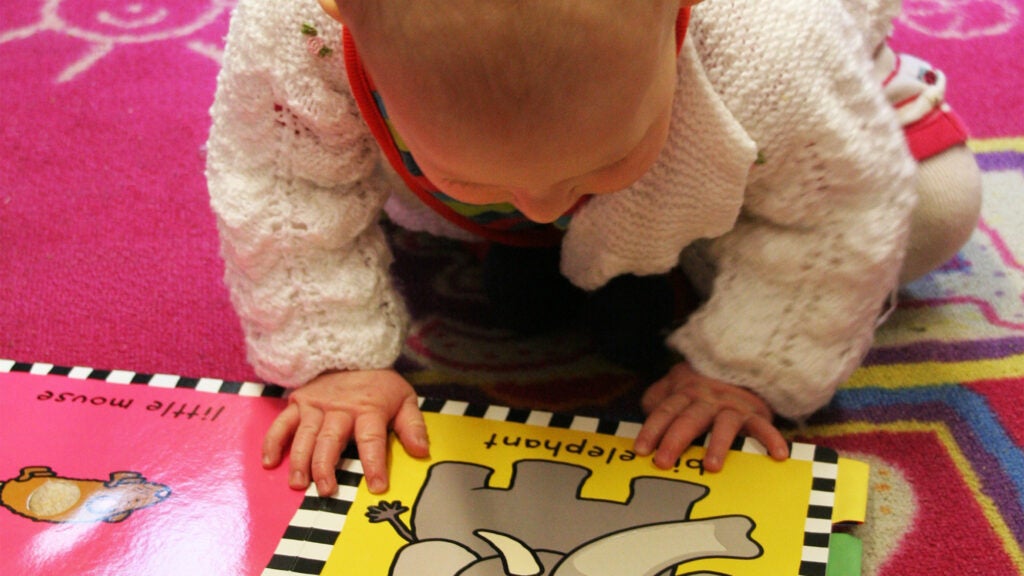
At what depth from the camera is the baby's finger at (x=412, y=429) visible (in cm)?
58

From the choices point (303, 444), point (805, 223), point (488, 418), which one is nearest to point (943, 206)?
point (805, 223)

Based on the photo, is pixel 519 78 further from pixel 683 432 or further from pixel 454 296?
pixel 454 296

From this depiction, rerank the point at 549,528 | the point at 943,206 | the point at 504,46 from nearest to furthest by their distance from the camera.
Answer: the point at 504,46, the point at 549,528, the point at 943,206

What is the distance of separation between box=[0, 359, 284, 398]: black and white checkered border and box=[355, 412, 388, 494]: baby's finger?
0.23 feet

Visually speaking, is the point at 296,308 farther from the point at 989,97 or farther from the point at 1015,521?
the point at 989,97

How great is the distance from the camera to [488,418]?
23.7 inches

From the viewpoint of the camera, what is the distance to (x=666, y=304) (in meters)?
0.71

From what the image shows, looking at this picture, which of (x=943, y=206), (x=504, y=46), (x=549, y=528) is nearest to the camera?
(x=504, y=46)

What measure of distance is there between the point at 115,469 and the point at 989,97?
32.0 inches

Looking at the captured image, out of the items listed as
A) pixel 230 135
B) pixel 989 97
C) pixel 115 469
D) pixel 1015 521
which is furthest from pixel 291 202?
pixel 989 97

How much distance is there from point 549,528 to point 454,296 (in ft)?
0.90

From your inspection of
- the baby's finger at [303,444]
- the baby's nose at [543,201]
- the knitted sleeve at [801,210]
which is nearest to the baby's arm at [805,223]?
the knitted sleeve at [801,210]

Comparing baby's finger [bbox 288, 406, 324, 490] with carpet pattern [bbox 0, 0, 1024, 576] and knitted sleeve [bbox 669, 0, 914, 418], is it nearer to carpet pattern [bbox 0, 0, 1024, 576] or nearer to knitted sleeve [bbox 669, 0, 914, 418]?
carpet pattern [bbox 0, 0, 1024, 576]

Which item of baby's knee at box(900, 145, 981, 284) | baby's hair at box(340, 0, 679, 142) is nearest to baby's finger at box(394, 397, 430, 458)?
baby's hair at box(340, 0, 679, 142)
